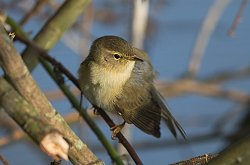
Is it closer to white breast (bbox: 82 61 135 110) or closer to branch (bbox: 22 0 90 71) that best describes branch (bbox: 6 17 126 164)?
branch (bbox: 22 0 90 71)

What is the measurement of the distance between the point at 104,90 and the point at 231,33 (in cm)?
40

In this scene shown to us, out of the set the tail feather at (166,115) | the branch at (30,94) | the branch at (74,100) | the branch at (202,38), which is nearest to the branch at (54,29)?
the branch at (74,100)

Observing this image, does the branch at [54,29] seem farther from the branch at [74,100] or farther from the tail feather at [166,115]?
the tail feather at [166,115]

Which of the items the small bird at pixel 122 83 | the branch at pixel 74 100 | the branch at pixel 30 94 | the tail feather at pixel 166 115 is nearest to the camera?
the branch at pixel 30 94

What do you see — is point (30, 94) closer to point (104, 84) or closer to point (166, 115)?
point (104, 84)

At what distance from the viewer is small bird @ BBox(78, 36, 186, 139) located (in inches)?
63.3

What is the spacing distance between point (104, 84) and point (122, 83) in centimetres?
6

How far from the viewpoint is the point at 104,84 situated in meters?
1.63

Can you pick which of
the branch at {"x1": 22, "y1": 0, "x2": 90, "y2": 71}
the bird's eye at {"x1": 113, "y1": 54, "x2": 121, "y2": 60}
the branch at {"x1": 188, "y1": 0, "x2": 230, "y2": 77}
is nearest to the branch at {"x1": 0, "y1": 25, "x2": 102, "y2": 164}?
the branch at {"x1": 22, "y1": 0, "x2": 90, "y2": 71}

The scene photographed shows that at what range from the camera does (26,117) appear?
2.61ft

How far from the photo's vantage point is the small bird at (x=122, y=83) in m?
1.61

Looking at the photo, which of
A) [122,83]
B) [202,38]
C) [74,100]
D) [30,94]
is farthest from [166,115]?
[202,38]

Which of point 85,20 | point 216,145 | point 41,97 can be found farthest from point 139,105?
point 216,145

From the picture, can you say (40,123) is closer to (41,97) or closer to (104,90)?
(41,97)
